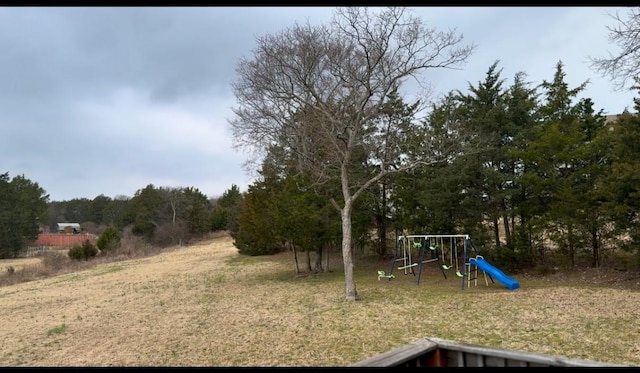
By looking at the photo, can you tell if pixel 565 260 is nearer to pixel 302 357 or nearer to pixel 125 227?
pixel 302 357

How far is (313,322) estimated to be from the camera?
8250mm

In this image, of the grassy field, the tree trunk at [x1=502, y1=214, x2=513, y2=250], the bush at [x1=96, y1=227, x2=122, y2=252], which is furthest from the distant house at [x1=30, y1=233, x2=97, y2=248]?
the tree trunk at [x1=502, y1=214, x2=513, y2=250]

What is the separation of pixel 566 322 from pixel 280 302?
6465 mm

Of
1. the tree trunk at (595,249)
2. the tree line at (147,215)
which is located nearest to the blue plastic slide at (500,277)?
the tree trunk at (595,249)

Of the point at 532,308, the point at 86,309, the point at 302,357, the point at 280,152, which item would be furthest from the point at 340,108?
the point at 86,309

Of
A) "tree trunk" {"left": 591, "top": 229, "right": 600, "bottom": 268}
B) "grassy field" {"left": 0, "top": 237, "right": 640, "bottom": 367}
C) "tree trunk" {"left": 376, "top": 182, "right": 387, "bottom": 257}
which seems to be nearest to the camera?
"grassy field" {"left": 0, "top": 237, "right": 640, "bottom": 367}

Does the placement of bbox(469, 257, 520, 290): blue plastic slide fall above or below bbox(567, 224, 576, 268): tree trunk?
below

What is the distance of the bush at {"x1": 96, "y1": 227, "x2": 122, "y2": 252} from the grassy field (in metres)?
20.5

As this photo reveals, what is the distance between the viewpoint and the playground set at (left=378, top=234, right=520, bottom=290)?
38.6 ft

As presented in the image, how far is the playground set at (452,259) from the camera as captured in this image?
463 inches

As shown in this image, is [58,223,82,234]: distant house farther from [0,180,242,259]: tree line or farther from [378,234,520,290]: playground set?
[378,234,520,290]: playground set

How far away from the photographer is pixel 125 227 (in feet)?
166

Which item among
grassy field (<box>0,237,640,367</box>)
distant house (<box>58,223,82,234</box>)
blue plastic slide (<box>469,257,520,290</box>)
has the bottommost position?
grassy field (<box>0,237,640,367</box>)

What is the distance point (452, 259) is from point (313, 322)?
9.79 m
